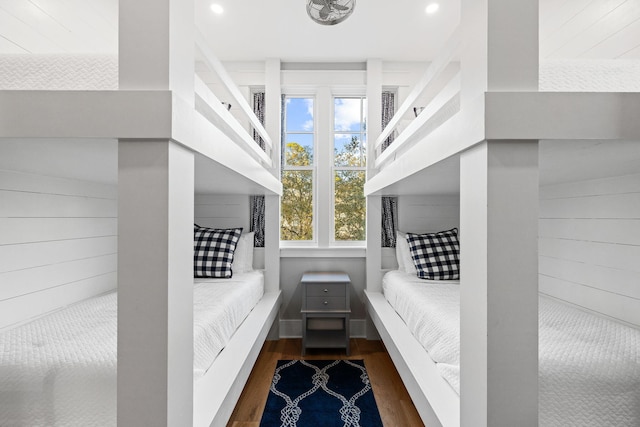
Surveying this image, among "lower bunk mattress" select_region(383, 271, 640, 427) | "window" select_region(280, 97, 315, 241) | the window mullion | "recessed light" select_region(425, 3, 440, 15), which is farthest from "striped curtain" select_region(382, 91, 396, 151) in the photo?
"lower bunk mattress" select_region(383, 271, 640, 427)

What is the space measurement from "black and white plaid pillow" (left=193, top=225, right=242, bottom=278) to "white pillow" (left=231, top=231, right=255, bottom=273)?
3.9 inches

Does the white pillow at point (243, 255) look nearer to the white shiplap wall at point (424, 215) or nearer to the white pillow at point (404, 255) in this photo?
the white shiplap wall at point (424, 215)

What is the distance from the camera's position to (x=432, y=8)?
2.38 meters

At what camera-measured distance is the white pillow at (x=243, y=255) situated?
2984mm

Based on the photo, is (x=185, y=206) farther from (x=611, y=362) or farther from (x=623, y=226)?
(x=623, y=226)

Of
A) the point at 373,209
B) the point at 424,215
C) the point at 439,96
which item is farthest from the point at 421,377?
the point at 424,215

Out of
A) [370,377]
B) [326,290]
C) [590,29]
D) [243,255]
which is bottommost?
[370,377]

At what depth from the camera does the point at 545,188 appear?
230 cm

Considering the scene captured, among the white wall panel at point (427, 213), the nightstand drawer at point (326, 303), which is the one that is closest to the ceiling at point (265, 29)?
the white wall panel at point (427, 213)

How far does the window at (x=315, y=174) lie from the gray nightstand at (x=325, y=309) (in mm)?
629

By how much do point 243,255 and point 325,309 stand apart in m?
0.87

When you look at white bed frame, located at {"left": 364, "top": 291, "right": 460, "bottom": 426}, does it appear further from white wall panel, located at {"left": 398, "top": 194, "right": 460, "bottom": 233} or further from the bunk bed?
white wall panel, located at {"left": 398, "top": 194, "right": 460, "bottom": 233}

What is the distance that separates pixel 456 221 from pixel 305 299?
5.35 ft

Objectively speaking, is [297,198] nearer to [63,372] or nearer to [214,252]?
[214,252]
